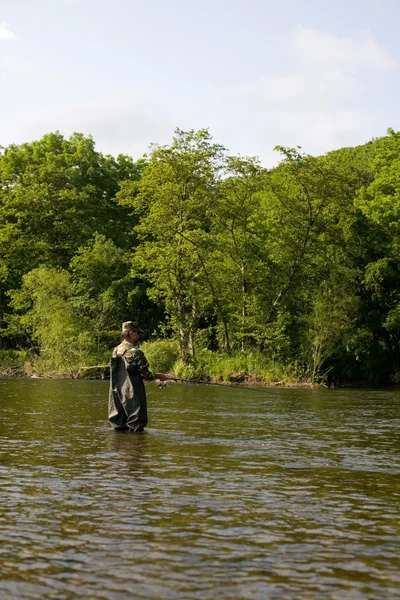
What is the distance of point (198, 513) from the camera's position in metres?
9.12

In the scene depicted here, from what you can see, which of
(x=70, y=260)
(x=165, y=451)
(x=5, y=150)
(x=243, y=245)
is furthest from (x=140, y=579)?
(x=5, y=150)

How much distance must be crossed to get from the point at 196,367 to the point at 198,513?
4145 centimetres

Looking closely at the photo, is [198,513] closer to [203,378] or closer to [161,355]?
[203,378]

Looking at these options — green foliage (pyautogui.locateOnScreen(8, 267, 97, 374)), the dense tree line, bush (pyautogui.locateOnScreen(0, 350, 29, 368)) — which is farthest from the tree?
bush (pyautogui.locateOnScreen(0, 350, 29, 368))

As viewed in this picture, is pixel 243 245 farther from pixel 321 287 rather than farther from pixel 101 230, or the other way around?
pixel 101 230

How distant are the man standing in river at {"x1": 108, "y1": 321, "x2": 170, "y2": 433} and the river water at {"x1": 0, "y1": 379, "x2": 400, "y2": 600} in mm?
406

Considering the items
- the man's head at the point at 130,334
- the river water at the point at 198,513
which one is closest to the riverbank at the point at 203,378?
the man's head at the point at 130,334

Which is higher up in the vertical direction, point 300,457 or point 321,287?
point 321,287

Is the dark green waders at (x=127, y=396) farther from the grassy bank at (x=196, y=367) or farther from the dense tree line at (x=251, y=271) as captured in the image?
the dense tree line at (x=251, y=271)

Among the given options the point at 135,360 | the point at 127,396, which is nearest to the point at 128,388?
the point at 127,396

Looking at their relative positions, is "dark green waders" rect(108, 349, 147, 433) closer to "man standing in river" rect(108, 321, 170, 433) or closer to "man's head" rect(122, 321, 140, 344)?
"man standing in river" rect(108, 321, 170, 433)

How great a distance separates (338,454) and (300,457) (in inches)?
34.8

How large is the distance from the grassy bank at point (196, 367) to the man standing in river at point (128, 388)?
86.9 ft

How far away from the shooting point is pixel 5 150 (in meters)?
73.9
